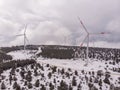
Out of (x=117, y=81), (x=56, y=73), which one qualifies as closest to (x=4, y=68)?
(x=56, y=73)

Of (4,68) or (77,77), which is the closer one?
(77,77)

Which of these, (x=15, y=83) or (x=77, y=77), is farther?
(x=77, y=77)

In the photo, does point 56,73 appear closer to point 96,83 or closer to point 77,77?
point 77,77

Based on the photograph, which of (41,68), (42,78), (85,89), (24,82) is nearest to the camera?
(85,89)

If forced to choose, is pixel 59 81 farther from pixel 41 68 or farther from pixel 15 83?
pixel 41 68

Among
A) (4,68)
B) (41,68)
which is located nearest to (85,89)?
(41,68)

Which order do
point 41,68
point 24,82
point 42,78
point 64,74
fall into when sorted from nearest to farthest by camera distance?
point 24,82 < point 42,78 < point 64,74 < point 41,68

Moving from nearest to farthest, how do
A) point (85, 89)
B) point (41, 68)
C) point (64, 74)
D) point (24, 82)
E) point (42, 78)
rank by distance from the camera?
point (85, 89), point (24, 82), point (42, 78), point (64, 74), point (41, 68)

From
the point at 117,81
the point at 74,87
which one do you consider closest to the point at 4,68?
the point at 74,87

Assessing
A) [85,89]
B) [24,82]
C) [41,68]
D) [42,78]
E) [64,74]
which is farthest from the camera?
[41,68]
